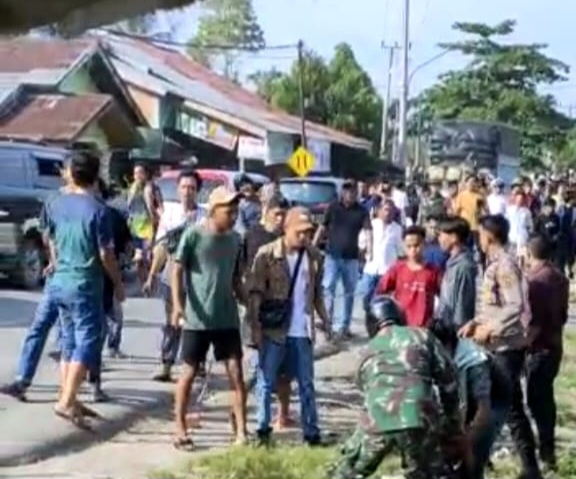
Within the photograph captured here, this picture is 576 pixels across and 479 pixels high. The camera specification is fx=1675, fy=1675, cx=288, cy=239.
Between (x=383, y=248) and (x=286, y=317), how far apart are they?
641 cm

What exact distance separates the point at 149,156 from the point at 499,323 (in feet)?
105

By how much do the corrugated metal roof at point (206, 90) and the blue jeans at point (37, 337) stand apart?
31.4 meters

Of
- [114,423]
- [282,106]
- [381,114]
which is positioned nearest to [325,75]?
[282,106]

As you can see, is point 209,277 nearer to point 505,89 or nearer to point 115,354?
point 115,354

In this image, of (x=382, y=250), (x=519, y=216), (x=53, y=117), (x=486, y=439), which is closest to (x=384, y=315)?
(x=486, y=439)

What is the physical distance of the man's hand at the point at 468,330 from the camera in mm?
9449

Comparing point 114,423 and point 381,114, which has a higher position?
point 381,114

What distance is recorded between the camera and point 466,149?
55.5 m

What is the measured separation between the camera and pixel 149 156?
41219mm

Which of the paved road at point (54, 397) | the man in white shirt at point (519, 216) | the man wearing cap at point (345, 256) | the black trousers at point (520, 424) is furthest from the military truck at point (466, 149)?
the black trousers at point (520, 424)

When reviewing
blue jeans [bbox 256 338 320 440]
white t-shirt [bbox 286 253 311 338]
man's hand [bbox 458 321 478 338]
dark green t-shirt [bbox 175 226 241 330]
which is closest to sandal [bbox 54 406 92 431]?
dark green t-shirt [bbox 175 226 241 330]

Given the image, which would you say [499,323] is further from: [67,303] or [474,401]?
[67,303]

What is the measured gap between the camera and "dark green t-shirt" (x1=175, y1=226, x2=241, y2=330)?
1020 centimetres

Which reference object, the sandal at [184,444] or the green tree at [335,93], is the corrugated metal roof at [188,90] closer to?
the green tree at [335,93]
